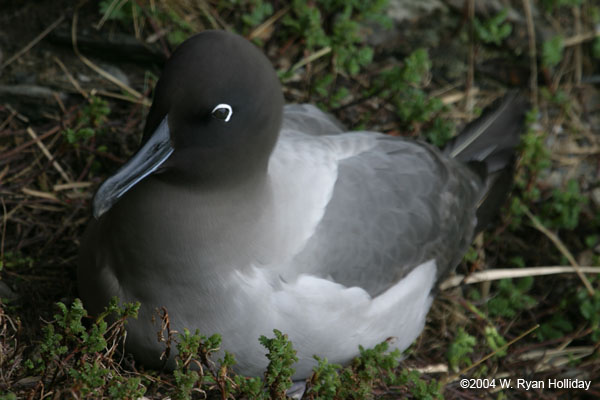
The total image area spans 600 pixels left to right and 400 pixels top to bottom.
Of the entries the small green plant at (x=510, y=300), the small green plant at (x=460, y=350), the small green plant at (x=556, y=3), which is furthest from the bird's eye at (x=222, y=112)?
the small green plant at (x=556, y=3)

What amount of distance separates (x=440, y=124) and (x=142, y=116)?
1708 mm

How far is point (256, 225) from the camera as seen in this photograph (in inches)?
103

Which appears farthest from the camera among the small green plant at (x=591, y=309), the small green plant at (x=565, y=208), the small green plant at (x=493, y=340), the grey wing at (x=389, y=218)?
the small green plant at (x=565, y=208)

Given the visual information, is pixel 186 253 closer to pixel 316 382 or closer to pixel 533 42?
pixel 316 382

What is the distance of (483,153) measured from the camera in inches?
152

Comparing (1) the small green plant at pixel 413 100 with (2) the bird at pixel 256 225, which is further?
(1) the small green plant at pixel 413 100

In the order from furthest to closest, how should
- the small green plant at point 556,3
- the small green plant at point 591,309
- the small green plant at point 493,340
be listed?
1. the small green plant at point 556,3
2. the small green plant at point 591,309
3. the small green plant at point 493,340

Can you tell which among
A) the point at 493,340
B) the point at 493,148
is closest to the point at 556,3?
the point at 493,148

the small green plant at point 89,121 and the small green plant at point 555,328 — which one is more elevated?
the small green plant at point 89,121

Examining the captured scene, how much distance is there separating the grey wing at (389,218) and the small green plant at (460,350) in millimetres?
331

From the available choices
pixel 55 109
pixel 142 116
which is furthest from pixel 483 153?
pixel 55 109

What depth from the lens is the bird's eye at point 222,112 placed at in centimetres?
223

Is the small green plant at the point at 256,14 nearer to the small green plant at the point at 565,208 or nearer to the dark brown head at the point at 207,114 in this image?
the dark brown head at the point at 207,114

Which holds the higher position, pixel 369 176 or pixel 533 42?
pixel 369 176
